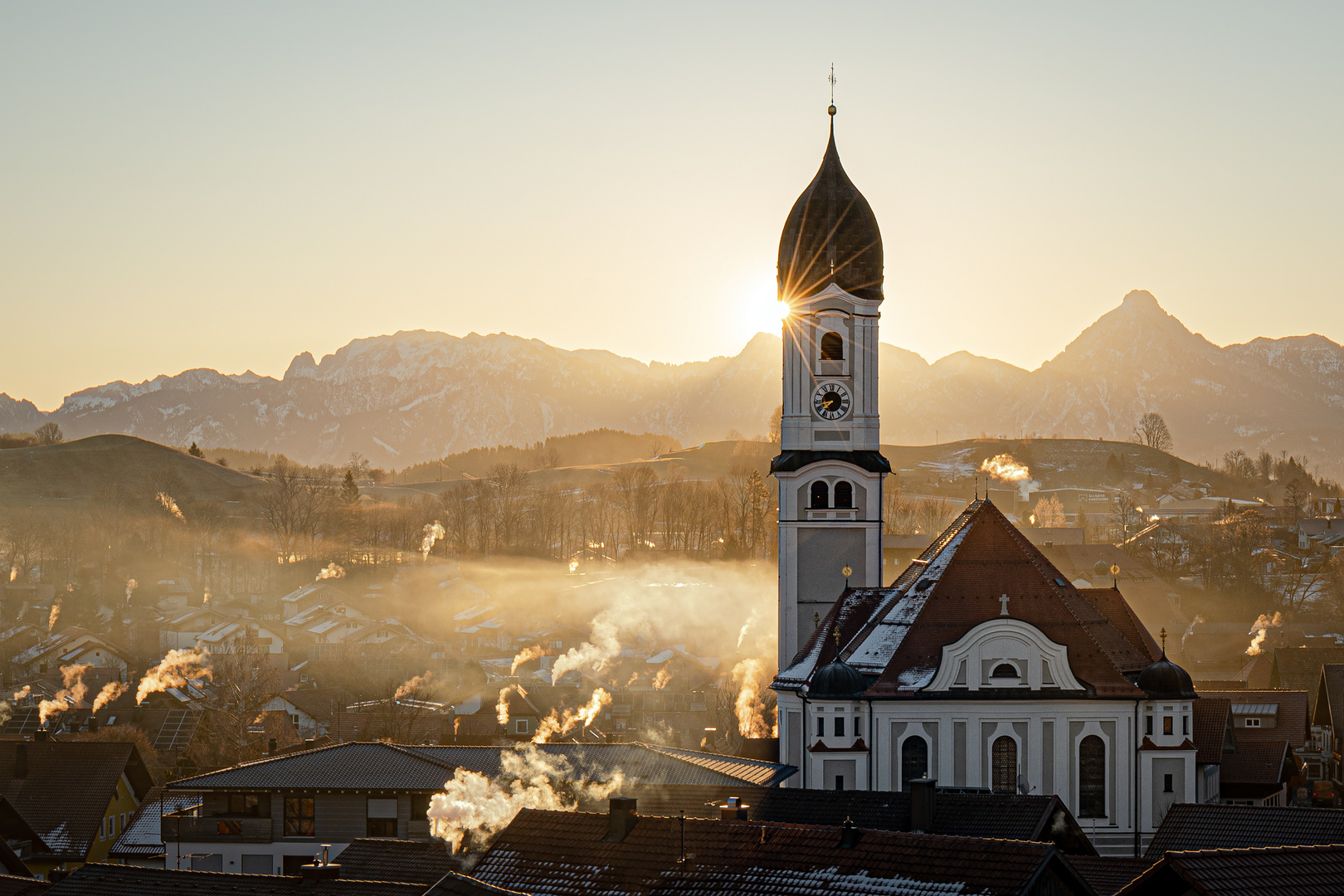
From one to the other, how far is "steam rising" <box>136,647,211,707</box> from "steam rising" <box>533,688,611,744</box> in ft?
101

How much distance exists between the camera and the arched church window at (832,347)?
56.5 meters

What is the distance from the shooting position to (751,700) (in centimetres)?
8838

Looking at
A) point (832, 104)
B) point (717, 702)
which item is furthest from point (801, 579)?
point (717, 702)

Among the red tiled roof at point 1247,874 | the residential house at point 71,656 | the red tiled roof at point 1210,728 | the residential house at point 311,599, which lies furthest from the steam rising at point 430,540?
the red tiled roof at point 1247,874

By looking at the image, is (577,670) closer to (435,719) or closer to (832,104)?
(435,719)

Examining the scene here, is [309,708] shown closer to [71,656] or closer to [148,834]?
[148,834]

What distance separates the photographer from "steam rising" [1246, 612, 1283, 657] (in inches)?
4434

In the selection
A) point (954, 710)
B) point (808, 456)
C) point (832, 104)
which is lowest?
point (954, 710)

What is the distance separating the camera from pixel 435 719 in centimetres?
8944

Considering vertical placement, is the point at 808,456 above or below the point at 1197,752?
above

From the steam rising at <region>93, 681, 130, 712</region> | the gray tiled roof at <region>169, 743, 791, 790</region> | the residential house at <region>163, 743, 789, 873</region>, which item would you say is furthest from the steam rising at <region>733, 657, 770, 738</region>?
the steam rising at <region>93, 681, 130, 712</region>

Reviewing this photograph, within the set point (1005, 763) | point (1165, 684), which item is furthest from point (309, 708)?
point (1165, 684)

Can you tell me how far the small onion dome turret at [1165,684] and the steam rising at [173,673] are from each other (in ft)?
247

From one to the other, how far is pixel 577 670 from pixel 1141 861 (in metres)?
88.4
